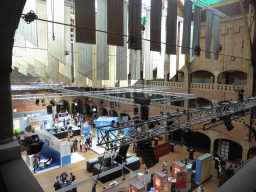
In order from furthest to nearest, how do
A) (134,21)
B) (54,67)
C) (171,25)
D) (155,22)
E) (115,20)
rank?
(54,67) < (171,25) < (155,22) < (134,21) < (115,20)

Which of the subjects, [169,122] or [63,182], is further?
[63,182]

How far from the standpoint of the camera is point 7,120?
7.08ft

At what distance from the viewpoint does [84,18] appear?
4.30 metres

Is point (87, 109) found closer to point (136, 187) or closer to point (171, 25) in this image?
point (136, 187)

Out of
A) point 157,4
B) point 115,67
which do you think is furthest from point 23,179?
point 115,67

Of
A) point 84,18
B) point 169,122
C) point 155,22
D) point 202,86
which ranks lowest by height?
point 169,122

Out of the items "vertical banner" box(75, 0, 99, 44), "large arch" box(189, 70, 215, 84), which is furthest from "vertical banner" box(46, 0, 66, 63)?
"large arch" box(189, 70, 215, 84)

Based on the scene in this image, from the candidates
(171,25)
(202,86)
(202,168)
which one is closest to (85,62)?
(171,25)

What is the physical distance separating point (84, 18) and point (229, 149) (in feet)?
44.9

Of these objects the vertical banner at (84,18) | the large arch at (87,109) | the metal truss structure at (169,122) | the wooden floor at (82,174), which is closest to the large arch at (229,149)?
the wooden floor at (82,174)

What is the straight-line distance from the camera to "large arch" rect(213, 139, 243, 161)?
13352mm

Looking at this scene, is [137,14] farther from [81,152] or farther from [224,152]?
[224,152]

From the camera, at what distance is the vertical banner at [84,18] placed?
13.9 ft

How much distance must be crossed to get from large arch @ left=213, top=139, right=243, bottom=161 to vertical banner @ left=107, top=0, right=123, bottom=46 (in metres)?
12.1
